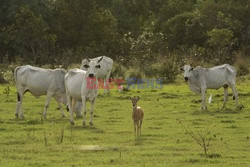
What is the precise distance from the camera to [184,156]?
1229 cm

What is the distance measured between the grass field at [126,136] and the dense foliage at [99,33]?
17.1 m

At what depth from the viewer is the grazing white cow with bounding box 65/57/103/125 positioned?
56.6 feet

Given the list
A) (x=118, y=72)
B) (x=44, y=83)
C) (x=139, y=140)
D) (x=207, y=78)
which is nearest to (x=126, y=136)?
(x=139, y=140)

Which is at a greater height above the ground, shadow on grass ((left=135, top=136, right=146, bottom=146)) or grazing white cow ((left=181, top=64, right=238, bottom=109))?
grazing white cow ((left=181, top=64, right=238, bottom=109))

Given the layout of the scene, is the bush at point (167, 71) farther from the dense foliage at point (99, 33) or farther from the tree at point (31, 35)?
the tree at point (31, 35)

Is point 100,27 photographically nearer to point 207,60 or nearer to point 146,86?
point 207,60

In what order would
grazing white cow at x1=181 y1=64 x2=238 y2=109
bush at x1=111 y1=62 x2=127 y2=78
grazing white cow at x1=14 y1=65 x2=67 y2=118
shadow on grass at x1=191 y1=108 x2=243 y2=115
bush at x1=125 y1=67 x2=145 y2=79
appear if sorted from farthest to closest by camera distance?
bush at x1=111 y1=62 x2=127 y2=78, bush at x1=125 y1=67 x2=145 y2=79, grazing white cow at x1=181 y1=64 x2=238 y2=109, shadow on grass at x1=191 y1=108 x2=243 y2=115, grazing white cow at x1=14 y1=65 x2=67 y2=118

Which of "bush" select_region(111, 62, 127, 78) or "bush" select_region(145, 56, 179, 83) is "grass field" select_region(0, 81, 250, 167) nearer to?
"bush" select_region(145, 56, 179, 83)

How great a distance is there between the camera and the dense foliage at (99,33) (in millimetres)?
40062

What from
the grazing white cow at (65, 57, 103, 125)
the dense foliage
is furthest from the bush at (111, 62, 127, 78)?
the grazing white cow at (65, 57, 103, 125)

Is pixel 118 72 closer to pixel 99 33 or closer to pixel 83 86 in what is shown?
pixel 99 33

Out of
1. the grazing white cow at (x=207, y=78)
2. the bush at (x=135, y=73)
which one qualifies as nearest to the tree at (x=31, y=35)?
the bush at (x=135, y=73)

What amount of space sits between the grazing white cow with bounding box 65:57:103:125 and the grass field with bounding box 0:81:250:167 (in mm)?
615

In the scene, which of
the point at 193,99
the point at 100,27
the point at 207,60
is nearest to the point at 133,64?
the point at 207,60
